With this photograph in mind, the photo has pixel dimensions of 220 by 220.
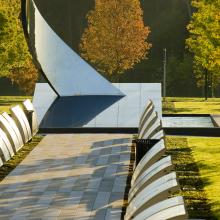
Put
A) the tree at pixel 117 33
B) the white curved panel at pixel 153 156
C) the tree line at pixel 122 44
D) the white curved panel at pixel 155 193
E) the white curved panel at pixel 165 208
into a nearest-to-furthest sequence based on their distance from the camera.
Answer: the white curved panel at pixel 165 208 → the white curved panel at pixel 155 193 → the white curved panel at pixel 153 156 → the tree line at pixel 122 44 → the tree at pixel 117 33

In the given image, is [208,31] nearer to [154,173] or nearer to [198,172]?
[198,172]

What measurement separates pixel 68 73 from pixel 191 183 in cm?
1132

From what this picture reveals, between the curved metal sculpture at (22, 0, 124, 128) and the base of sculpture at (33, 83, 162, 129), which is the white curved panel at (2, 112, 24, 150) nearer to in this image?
the base of sculpture at (33, 83, 162, 129)

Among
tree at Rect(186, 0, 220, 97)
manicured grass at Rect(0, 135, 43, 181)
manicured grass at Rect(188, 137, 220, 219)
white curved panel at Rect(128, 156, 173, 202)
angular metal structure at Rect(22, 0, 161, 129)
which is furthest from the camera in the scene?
tree at Rect(186, 0, 220, 97)

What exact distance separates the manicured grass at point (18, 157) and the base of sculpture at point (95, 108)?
2270mm

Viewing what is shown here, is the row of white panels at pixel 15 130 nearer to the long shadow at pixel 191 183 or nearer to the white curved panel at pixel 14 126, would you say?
the white curved panel at pixel 14 126

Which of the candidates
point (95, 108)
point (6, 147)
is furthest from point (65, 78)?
point (6, 147)

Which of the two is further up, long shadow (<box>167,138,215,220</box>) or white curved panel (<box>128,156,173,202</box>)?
white curved panel (<box>128,156,173,202</box>)

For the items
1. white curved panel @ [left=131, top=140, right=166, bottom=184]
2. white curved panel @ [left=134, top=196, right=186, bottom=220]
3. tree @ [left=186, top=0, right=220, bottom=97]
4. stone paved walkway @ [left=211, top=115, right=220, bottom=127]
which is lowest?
stone paved walkway @ [left=211, top=115, right=220, bottom=127]

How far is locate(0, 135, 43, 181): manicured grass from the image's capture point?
36.9 ft

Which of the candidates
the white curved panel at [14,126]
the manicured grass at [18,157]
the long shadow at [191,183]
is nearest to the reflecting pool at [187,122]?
the long shadow at [191,183]

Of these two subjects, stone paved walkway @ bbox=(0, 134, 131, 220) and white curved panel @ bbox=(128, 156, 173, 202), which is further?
stone paved walkway @ bbox=(0, 134, 131, 220)

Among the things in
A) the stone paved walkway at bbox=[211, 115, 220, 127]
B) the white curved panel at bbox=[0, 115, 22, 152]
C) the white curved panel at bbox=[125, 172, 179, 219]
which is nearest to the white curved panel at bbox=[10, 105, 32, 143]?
the white curved panel at bbox=[0, 115, 22, 152]

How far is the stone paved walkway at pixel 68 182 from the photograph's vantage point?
27.4 feet
